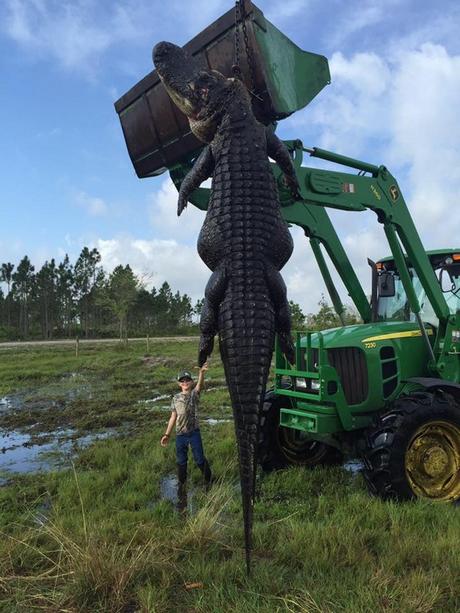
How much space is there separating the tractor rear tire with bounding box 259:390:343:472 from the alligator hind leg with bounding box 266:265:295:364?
4.41m

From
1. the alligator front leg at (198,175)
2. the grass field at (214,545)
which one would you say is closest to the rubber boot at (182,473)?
the grass field at (214,545)

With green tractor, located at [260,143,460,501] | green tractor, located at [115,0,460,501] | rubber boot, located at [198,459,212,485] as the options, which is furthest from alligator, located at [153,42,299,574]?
rubber boot, located at [198,459,212,485]

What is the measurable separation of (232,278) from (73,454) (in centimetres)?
676

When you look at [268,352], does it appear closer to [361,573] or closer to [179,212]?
[179,212]

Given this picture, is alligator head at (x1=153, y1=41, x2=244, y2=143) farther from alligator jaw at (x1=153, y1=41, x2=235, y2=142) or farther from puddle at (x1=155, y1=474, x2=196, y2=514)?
puddle at (x1=155, y1=474, x2=196, y2=514)

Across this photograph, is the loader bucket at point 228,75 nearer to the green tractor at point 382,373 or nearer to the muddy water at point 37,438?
the green tractor at point 382,373

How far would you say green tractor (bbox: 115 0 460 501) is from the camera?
4586mm

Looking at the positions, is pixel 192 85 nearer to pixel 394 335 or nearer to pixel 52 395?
pixel 394 335

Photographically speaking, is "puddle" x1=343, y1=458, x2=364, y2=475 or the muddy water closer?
"puddle" x1=343, y1=458, x2=364, y2=475

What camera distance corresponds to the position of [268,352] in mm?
1978

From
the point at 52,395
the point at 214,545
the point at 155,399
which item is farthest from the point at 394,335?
the point at 52,395

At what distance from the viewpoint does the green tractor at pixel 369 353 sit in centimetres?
459

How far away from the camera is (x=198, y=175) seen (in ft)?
8.04

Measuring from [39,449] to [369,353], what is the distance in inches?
227
